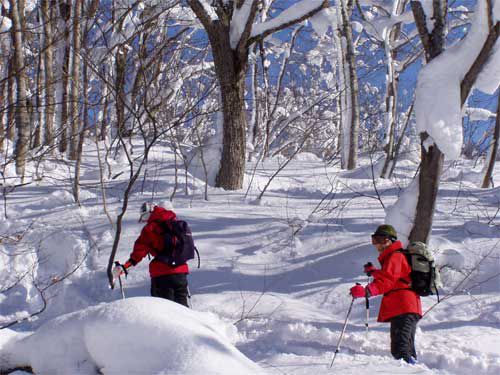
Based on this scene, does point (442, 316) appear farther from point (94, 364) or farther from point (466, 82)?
point (94, 364)

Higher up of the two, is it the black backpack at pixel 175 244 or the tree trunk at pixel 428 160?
the tree trunk at pixel 428 160

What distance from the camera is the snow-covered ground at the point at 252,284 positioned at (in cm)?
283

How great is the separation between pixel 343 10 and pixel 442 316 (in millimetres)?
8280

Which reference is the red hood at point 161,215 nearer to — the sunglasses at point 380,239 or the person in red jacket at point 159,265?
the person in red jacket at point 159,265

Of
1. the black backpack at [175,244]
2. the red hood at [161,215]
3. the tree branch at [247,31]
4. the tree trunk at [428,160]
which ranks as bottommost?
the black backpack at [175,244]

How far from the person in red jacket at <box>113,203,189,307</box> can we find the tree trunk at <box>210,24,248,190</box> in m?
3.96

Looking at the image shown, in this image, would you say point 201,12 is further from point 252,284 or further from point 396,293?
point 396,293

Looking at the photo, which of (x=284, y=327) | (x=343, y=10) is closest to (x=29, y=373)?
(x=284, y=327)

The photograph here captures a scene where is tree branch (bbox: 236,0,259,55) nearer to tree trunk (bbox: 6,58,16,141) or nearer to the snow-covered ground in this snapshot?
the snow-covered ground

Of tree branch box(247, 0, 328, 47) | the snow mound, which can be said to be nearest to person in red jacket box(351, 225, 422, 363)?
the snow mound

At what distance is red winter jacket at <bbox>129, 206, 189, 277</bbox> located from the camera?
477 cm

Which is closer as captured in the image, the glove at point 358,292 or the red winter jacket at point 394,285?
the glove at point 358,292

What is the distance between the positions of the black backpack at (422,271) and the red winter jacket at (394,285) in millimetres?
55

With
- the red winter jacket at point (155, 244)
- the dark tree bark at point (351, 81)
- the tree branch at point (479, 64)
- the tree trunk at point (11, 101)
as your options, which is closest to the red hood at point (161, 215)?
the red winter jacket at point (155, 244)
